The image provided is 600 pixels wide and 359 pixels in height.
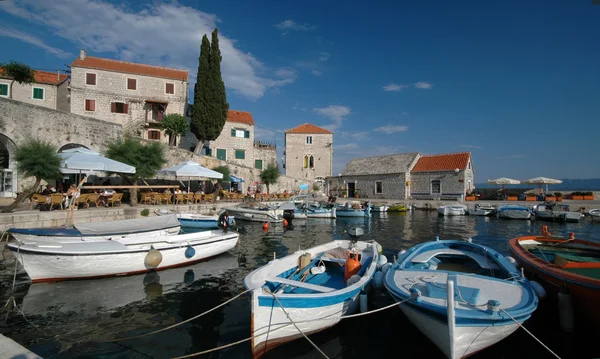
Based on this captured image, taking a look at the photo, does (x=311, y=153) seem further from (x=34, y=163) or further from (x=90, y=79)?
(x=34, y=163)

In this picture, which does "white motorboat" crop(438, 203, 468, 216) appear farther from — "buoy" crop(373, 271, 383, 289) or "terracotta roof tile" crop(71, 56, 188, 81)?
"terracotta roof tile" crop(71, 56, 188, 81)

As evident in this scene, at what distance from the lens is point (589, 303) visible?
5.11 metres

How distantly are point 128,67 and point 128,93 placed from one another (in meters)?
2.97

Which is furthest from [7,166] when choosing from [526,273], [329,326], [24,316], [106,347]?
[526,273]

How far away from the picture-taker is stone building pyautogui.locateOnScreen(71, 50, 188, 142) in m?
27.5

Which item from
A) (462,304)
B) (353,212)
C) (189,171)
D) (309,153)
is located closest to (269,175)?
(353,212)

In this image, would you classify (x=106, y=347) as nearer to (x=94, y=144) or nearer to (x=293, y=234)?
(x=293, y=234)

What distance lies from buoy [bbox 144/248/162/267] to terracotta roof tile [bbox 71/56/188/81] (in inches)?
1036

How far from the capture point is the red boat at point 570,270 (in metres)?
5.11

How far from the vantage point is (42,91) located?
1080 inches

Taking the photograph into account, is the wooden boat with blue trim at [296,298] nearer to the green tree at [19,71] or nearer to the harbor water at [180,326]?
the harbor water at [180,326]

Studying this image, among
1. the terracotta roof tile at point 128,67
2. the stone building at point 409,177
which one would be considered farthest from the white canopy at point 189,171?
the stone building at point 409,177

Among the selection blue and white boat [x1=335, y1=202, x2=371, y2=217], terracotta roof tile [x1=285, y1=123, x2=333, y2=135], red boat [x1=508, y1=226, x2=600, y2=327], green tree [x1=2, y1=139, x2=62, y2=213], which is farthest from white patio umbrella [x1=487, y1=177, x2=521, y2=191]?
green tree [x1=2, y1=139, x2=62, y2=213]

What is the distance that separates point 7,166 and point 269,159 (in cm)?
2487
